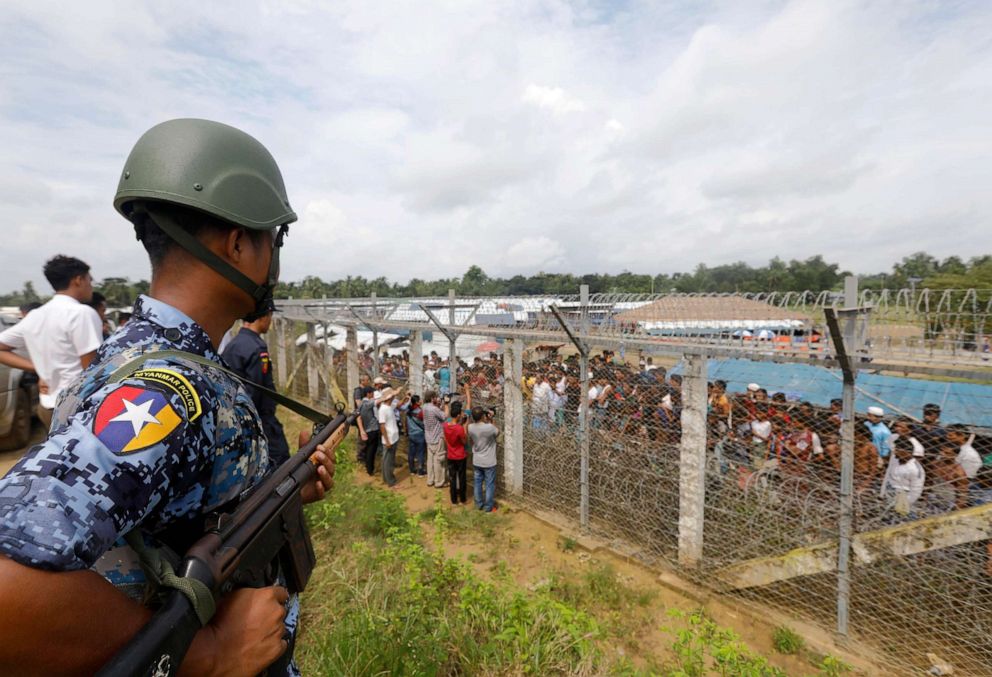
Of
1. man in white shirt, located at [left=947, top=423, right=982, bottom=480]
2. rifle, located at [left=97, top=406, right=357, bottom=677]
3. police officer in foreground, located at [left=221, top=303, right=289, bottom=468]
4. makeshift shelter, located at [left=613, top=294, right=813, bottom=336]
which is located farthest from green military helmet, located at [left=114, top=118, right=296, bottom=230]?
man in white shirt, located at [left=947, top=423, right=982, bottom=480]

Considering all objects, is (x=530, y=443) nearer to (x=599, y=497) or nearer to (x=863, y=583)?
(x=599, y=497)

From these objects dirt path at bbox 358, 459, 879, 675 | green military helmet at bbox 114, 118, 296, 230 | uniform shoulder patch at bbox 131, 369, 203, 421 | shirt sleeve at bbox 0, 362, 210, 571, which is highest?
green military helmet at bbox 114, 118, 296, 230

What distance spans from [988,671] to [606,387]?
4150mm

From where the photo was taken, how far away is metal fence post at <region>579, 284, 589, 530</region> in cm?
573

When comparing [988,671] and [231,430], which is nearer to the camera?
[231,430]

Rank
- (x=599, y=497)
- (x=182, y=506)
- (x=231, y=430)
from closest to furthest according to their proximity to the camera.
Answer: (x=182, y=506), (x=231, y=430), (x=599, y=497)

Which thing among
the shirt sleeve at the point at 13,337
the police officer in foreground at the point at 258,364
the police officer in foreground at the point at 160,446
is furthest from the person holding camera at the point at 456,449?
the police officer in foreground at the point at 160,446

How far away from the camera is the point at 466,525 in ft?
21.5

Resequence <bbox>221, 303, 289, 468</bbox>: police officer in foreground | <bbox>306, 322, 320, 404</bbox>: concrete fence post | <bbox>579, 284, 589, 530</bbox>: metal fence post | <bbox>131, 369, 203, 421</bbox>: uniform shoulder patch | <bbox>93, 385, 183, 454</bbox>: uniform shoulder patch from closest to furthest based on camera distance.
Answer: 1. <bbox>93, 385, 183, 454</bbox>: uniform shoulder patch
2. <bbox>131, 369, 203, 421</bbox>: uniform shoulder patch
3. <bbox>221, 303, 289, 468</bbox>: police officer in foreground
4. <bbox>579, 284, 589, 530</bbox>: metal fence post
5. <bbox>306, 322, 320, 404</bbox>: concrete fence post

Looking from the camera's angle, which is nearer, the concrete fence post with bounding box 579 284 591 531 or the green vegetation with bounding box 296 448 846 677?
the green vegetation with bounding box 296 448 846 677

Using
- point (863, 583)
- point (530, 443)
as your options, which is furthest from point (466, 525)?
point (863, 583)

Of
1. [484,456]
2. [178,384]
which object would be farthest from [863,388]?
[178,384]

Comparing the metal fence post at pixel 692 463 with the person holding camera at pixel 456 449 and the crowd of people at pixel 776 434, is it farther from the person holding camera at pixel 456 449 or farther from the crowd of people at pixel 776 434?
the person holding camera at pixel 456 449

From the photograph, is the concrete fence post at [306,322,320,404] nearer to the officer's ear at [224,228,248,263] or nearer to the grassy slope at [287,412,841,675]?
the grassy slope at [287,412,841,675]
